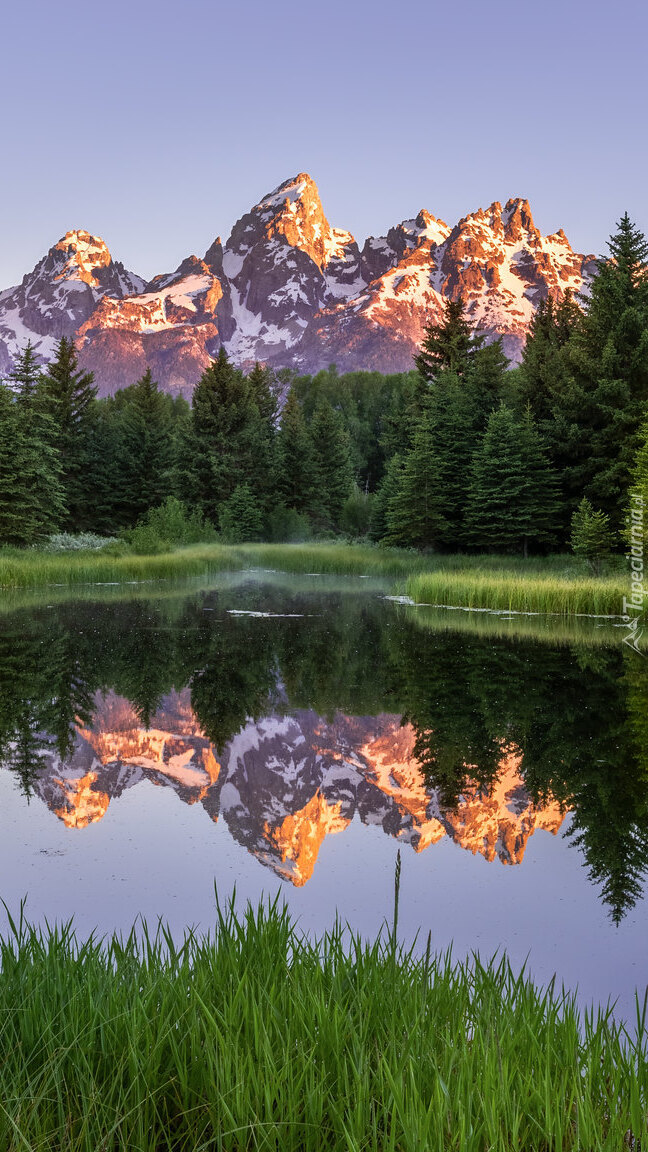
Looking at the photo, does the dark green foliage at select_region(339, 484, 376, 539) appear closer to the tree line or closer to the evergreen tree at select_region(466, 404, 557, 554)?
the tree line

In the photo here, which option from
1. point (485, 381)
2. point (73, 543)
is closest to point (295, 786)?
point (73, 543)

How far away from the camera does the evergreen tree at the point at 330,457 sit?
61.8 m

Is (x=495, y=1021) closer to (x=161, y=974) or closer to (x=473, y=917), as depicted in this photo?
(x=161, y=974)

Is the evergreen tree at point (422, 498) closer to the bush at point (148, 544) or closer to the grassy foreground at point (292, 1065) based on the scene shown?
the bush at point (148, 544)

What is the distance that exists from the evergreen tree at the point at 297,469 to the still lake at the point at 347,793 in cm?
4649

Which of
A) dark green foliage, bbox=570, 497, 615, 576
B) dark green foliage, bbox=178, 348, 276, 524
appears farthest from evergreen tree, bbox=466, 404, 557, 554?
dark green foliage, bbox=178, 348, 276, 524

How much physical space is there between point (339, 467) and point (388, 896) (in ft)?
195

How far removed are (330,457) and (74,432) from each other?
19.0m

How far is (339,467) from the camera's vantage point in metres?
63.1

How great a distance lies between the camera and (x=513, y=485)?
35.7 metres

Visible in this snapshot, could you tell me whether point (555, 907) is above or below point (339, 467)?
below

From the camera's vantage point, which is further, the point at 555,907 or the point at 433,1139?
the point at 555,907

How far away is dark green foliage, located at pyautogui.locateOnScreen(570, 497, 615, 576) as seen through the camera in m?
30.2

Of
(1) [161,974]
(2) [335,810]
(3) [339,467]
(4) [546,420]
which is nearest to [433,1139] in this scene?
(1) [161,974]
